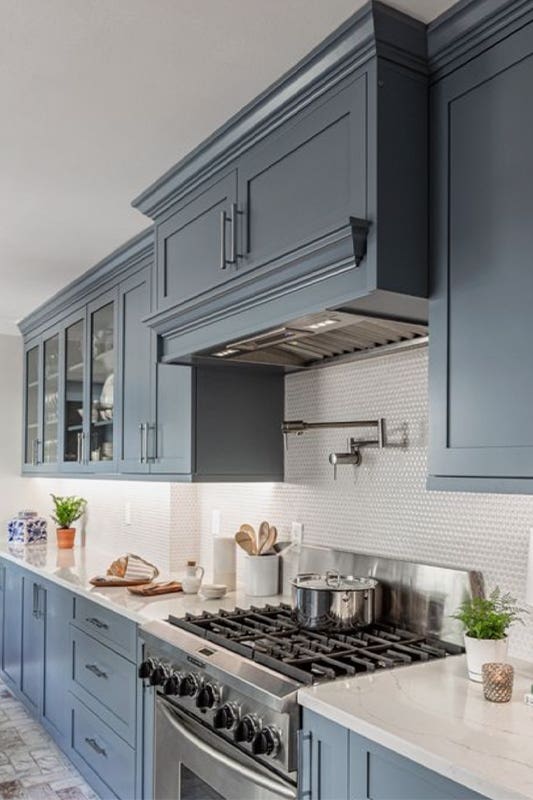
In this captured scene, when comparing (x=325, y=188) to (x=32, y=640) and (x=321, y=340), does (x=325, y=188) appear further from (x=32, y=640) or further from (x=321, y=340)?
(x=32, y=640)

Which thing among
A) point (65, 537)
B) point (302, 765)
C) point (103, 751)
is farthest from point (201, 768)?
point (65, 537)

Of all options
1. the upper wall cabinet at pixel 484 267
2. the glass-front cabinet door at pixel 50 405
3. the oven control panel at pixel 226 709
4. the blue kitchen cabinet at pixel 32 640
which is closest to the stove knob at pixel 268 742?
the oven control panel at pixel 226 709

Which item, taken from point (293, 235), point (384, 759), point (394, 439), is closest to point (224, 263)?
point (293, 235)

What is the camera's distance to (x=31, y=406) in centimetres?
507

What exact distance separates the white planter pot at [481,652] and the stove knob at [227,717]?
23.9 inches

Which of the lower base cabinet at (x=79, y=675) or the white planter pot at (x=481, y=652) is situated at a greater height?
the white planter pot at (x=481, y=652)

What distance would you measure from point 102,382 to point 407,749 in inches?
110

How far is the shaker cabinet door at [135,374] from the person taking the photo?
10.7 ft

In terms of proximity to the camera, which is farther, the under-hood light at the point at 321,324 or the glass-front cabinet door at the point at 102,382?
the glass-front cabinet door at the point at 102,382

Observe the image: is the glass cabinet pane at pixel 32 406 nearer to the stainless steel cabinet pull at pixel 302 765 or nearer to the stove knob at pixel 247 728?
the stove knob at pixel 247 728

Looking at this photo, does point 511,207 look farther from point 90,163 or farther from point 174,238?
point 90,163

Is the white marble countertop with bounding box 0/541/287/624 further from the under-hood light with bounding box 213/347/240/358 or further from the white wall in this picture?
the under-hood light with bounding box 213/347/240/358

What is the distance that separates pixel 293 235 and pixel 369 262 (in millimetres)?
328

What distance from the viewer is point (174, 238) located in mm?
2600
